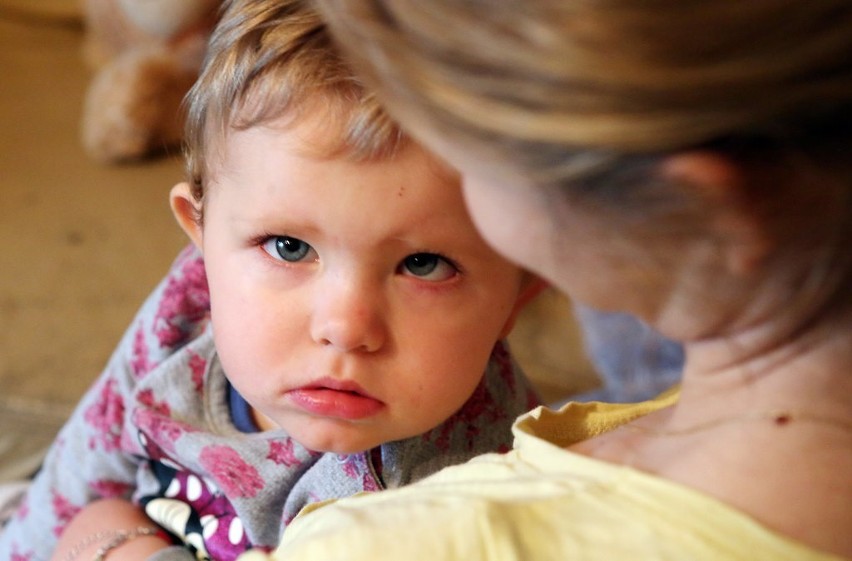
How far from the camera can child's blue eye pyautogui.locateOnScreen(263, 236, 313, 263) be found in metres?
0.71

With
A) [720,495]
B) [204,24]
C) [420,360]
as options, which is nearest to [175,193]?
[420,360]

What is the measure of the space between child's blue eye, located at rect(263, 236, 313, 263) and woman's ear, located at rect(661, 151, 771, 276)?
333mm

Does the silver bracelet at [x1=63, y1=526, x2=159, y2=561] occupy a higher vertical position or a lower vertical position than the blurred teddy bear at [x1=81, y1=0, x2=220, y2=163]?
lower

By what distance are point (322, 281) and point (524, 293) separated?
0.21 m

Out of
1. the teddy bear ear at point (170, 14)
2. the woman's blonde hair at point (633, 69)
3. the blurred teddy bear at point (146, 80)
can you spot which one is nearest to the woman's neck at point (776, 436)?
the woman's blonde hair at point (633, 69)

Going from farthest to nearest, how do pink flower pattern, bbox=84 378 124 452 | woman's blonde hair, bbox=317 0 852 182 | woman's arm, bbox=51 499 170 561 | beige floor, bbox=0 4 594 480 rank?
beige floor, bbox=0 4 594 480 < pink flower pattern, bbox=84 378 124 452 < woman's arm, bbox=51 499 170 561 < woman's blonde hair, bbox=317 0 852 182

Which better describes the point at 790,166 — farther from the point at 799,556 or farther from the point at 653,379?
the point at 653,379

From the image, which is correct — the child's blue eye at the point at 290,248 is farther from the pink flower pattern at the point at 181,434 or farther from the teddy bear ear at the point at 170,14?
the teddy bear ear at the point at 170,14

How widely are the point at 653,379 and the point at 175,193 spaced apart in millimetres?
462

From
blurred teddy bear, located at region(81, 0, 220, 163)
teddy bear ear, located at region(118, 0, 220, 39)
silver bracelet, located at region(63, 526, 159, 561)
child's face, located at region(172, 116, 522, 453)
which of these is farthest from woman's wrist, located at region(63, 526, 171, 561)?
teddy bear ear, located at region(118, 0, 220, 39)

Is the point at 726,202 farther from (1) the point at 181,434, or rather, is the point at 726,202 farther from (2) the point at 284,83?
(1) the point at 181,434

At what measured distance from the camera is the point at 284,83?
0.68 metres

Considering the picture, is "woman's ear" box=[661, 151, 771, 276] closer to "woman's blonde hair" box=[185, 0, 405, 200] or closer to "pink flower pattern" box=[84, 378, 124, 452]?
"woman's blonde hair" box=[185, 0, 405, 200]

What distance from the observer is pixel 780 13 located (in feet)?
1.36
